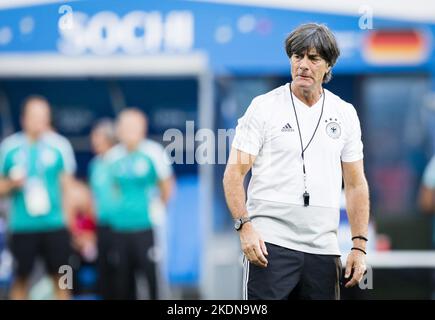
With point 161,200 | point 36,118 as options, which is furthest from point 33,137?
point 161,200

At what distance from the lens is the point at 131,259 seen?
913 cm

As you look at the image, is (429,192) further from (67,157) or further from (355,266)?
(355,266)

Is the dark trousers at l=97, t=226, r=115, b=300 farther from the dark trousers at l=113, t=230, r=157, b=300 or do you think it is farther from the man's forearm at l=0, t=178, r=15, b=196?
the man's forearm at l=0, t=178, r=15, b=196

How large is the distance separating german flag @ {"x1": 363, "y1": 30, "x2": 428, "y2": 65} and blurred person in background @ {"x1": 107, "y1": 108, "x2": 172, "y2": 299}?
200cm

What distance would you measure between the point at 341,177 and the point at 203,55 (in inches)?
177

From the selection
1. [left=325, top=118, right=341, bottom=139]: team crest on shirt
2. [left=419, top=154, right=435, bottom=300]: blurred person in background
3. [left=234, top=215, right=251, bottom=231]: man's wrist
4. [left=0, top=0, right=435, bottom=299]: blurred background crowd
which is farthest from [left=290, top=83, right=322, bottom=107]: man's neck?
[left=419, top=154, right=435, bottom=300]: blurred person in background

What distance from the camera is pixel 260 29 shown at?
8711mm

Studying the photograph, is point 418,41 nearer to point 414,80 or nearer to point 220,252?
point 414,80

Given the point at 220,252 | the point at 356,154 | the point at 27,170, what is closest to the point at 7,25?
the point at 27,170

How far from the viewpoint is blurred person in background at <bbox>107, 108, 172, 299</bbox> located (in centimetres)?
900

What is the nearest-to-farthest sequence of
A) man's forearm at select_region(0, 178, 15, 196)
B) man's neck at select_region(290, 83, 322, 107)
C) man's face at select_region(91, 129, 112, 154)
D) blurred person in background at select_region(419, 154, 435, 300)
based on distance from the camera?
man's neck at select_region(290, 83, 322, 107) → blurred person in background at select_region(419, 154, 435, 300) → man's forearm at select_region(0, 178, 15, 196) → man's face at select_region(91, 129, 112, 154)

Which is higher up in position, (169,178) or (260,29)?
(260,29)

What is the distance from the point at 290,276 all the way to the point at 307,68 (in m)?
0.85

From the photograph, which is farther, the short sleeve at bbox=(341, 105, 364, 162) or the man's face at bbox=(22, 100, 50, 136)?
the man's face at bbox=(22, 100, 50, 136)
